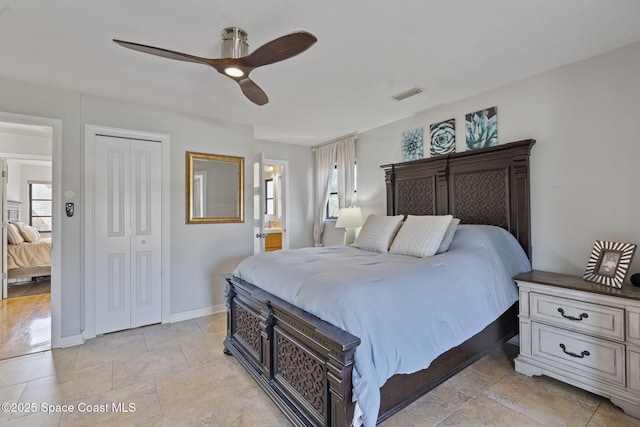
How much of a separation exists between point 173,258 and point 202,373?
1643mm

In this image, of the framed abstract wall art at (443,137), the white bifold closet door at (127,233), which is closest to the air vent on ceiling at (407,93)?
the framed abstract wall art at (443,137)

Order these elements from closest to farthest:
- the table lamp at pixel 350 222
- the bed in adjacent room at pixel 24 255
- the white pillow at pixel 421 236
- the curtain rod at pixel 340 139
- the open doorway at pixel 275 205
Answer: the white pillow at pixel 421 236 < the table lamp at pixel 350 222 < the curtain rod at pixel 340 139 < the bed in adjacent room at pixel 24 255 < the open doorway at pixel 275 205

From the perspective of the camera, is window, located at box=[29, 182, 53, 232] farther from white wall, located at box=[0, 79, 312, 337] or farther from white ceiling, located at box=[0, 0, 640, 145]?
white ceiling, located at box=[0, 0, 640, 145]

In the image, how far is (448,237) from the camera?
270 cm

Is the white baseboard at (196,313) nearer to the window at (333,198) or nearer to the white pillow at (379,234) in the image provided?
the white pillow at (379,234)

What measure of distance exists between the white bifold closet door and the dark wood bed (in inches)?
52.7

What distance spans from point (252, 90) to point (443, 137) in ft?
7.52

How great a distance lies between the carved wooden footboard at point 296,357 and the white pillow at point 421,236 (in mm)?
1278

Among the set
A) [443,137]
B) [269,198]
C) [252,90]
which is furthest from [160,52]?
[269,198]

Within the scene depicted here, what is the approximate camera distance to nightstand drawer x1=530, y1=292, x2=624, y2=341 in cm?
195

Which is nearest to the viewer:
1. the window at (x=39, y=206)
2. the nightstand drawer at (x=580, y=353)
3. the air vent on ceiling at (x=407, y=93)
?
the nightstand drawer at (x=580, y=353)

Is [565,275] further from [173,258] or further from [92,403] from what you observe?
[173,258]

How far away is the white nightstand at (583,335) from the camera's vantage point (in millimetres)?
1889

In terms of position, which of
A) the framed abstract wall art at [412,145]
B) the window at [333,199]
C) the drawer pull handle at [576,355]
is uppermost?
the framed abstract wall art at [412,145]
